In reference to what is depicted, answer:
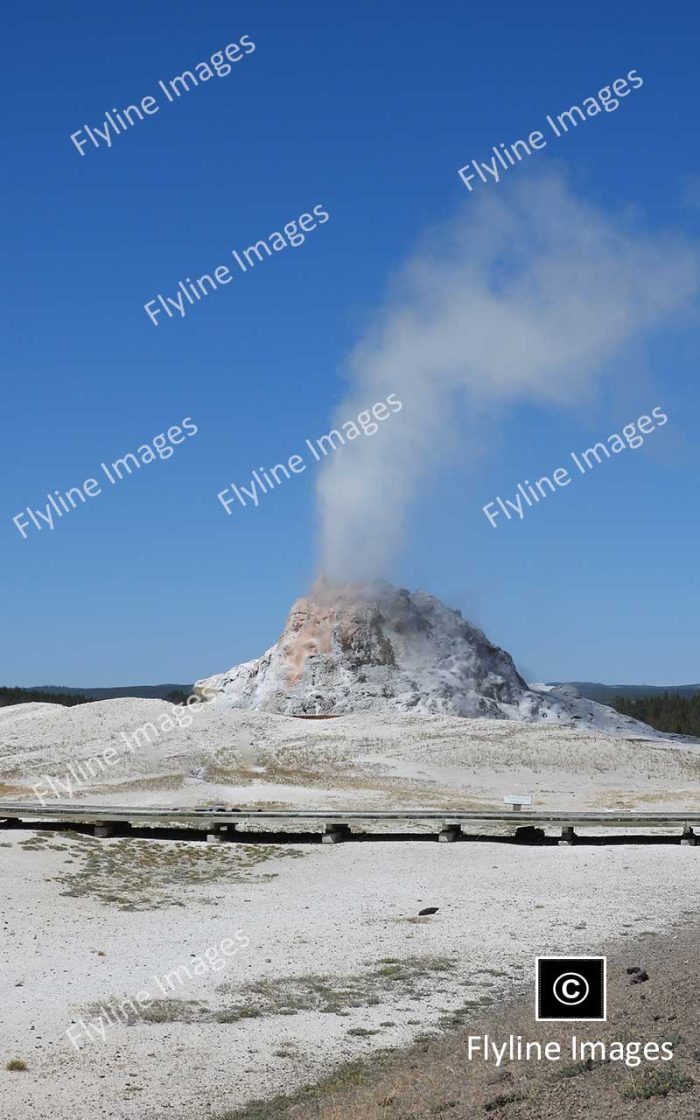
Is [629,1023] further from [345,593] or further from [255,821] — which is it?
[345,593]

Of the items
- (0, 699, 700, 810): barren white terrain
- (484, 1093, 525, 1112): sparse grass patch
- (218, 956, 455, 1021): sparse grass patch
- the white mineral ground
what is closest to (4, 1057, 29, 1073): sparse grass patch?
the white mineral ground

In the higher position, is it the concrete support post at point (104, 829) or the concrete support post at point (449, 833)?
the concrete support post at point (104, 829)

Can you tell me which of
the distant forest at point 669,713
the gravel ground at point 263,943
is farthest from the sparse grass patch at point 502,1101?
the distant forest at point 669,713

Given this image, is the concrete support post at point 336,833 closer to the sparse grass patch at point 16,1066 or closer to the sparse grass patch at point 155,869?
the sparse grass patch at point 155,869

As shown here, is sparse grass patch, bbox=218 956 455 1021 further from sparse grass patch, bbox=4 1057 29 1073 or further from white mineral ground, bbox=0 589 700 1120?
sparse grass patch, bbox=4 1057 29 1073

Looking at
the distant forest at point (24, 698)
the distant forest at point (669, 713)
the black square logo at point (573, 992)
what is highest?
the distant forest at point (24, 698)

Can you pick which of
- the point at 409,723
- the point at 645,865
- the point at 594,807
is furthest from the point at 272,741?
the point at 645,865

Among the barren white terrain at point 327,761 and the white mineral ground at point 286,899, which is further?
the barren white terrain at point 327,761
